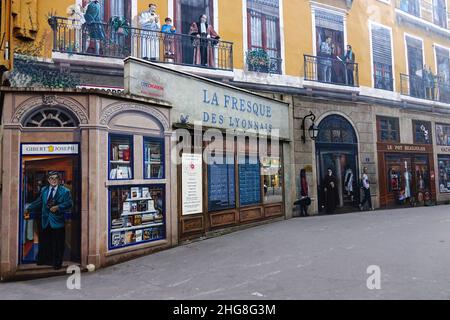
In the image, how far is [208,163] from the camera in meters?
A: 8.87

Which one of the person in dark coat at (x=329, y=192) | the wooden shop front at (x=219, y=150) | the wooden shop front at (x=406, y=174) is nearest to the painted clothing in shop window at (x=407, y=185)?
the wooden shop front at (x=406, y=174)

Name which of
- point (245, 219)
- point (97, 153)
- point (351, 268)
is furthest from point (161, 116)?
point (351, 268)

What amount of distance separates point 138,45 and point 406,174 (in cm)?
1286

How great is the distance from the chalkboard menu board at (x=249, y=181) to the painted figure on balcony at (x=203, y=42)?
3.40 meters

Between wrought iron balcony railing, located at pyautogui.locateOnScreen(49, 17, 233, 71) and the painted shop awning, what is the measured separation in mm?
1684

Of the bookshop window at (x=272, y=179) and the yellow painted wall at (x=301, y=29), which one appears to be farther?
the bookshop window at (x=272, y=179)

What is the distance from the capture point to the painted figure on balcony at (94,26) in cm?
939

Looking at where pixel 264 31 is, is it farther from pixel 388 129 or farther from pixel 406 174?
pixel 406 174

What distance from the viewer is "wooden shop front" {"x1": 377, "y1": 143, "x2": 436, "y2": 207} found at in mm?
14867

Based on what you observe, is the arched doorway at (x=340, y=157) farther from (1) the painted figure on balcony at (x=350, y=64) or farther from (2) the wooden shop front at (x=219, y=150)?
(2) the wooden shop front at (x=219, y=150)

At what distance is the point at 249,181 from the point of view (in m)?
10.2

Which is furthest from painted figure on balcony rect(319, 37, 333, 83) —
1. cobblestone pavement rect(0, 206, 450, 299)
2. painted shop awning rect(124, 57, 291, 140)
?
cobblestone pavement rect(0, 206, 450, 299)

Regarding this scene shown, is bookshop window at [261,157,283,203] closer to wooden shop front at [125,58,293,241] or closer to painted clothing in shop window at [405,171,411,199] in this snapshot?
wooden shop front at [125,58,293,241]

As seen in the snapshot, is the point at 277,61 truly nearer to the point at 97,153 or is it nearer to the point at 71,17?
the point at 71,17
